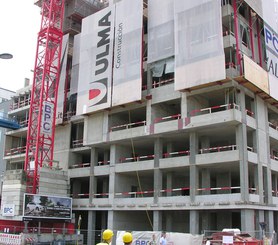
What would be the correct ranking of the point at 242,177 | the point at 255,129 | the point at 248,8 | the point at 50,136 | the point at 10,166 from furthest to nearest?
the point at 10,166
the point at 50,136
the point at 248,8
the point at 255,129
the point at 242,177

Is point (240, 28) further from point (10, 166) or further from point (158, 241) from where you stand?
point (10, 166)

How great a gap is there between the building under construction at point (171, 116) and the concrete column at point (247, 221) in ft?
0.26

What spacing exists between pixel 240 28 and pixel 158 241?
22.9m

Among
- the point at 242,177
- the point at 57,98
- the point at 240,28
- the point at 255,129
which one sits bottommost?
the point at 242,177

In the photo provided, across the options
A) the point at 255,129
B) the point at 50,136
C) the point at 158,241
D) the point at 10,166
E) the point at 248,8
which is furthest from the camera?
the point at 10,166

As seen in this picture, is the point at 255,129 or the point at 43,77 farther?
the point at 43,77

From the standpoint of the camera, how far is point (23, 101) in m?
63.8

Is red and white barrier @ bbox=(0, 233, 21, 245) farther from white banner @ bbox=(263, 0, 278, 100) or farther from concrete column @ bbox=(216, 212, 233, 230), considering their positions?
white banner @ bbox=(263, 0, 278, 100)

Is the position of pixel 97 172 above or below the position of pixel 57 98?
below

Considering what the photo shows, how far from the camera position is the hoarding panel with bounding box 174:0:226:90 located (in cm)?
3503

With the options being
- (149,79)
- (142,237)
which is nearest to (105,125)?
(149,79)

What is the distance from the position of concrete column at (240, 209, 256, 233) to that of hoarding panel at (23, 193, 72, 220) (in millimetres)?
19229

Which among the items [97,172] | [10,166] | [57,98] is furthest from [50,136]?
[10,166]

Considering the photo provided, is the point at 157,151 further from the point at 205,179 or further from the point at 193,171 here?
the point at 205,179
